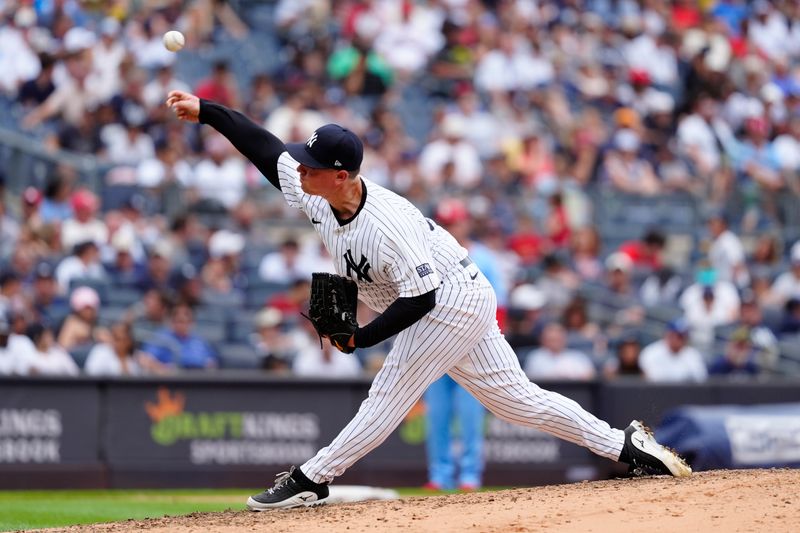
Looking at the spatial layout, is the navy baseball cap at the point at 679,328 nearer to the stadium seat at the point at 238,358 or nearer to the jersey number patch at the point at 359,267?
the stadium seat at the point at 238,358

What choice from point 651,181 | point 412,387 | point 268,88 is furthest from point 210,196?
point 412,387

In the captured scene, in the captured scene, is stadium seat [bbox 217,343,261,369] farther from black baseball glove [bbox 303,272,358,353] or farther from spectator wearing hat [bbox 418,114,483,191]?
black baseball glove [bbox 303,272,358,353]

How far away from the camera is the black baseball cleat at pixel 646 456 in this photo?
6715 millimetres

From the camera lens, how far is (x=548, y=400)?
651 centimetres

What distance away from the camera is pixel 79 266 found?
12.8 metres

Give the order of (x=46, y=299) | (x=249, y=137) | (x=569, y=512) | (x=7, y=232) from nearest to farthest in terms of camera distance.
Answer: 1. (x=569, y=512)
2. (x=249, y=137)
3. (x=46, y=299)
4. (x=7, y=232)

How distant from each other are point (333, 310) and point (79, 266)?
24.0 ft

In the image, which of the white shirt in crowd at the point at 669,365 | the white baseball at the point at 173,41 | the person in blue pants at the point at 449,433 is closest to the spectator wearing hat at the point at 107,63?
the person in blue pants at the point at 449,433

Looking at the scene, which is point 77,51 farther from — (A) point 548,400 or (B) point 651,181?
(A) point 548,400

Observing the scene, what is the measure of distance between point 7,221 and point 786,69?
1152 cm

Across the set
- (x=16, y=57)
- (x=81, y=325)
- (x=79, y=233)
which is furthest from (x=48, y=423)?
(x=16, y=57)

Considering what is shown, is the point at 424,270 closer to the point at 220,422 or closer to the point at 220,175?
the point at 220,422

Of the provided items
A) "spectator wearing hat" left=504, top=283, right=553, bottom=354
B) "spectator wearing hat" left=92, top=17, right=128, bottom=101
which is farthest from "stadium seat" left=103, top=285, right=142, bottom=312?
"spectator wearing hat" left=504, top=283, right=553, bottom=354

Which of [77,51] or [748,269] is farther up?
[77,51]
